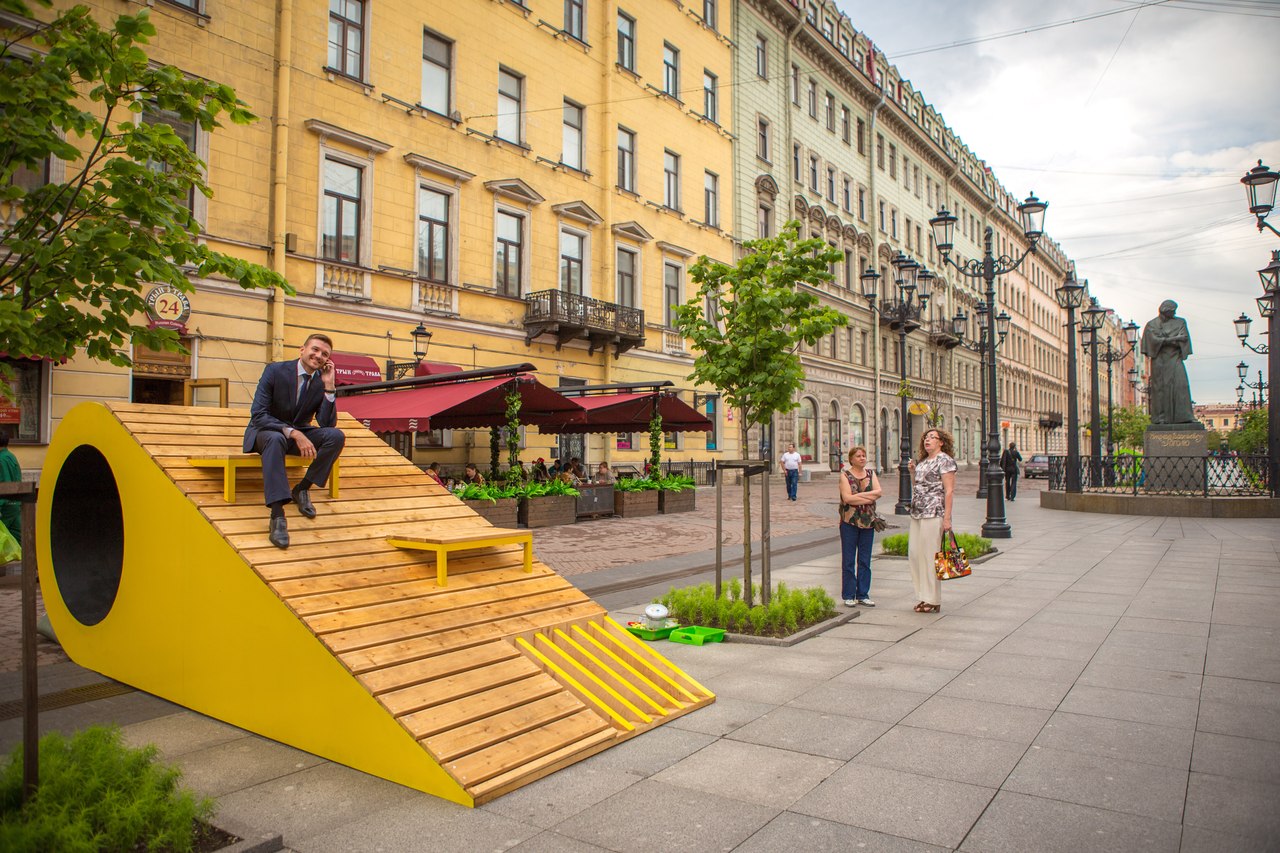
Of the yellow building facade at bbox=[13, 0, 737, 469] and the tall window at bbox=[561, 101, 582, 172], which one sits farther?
the tall window at bbox=[561, 101, 582, 172]

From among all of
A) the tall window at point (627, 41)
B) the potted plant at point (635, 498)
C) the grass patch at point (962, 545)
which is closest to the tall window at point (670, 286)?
the tall window at point (627, 41)

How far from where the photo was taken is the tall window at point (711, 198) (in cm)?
3328

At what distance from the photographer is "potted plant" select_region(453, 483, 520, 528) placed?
16.5 m

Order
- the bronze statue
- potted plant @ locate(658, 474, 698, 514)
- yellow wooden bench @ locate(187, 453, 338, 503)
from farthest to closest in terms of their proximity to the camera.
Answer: the bronze statue < potted plant @ locate(658, 474, 698, 514) < yellow wooden bench @ locate(187, 453, 338, 503)

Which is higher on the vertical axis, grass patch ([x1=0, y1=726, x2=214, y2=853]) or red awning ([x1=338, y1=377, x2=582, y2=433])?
red awning ([x1=338, y1=377, x2=582, y2=433])

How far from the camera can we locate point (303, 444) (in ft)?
19.5

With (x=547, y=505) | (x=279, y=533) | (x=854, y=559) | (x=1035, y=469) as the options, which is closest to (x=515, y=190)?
(x=547, y=505)

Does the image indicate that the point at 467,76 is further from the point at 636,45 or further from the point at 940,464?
the point at 940,464

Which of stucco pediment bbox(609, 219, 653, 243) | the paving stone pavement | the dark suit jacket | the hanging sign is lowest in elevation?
the paving stone pavement

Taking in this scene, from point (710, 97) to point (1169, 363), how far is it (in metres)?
19.7

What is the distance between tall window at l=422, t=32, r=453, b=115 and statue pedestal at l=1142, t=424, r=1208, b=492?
20.9 m

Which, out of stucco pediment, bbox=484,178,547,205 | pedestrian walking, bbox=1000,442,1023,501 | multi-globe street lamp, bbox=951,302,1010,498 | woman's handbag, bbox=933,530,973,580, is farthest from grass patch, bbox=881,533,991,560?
stucco pediment, bbox=484,178,547,205

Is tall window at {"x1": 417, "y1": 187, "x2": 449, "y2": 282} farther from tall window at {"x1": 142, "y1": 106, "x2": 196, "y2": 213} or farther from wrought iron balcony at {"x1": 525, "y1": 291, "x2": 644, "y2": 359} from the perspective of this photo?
tall window at {"x1": 142, "y1": 106, "x2": 196, "y2": 213}

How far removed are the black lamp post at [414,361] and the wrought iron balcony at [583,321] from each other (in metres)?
4.12
